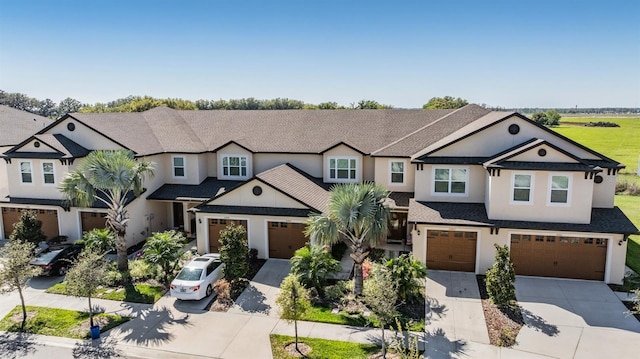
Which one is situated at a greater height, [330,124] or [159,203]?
[330,124]

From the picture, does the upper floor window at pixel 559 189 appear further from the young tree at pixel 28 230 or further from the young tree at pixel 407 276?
the young tree at pixel 28 230

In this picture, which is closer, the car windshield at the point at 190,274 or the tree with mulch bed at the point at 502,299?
the tree with mulch bed at the point at 502,299

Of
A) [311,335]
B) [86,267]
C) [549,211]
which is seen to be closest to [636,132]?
[549,211]

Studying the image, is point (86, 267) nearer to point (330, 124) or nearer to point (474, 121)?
point (330, 124)

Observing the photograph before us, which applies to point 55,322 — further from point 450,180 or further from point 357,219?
point 450,180

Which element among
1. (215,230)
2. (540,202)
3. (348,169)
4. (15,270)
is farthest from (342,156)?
(15,270)

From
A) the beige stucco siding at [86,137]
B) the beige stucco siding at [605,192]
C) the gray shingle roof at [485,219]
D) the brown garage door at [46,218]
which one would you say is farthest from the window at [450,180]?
the brown garage door at [46,218]
